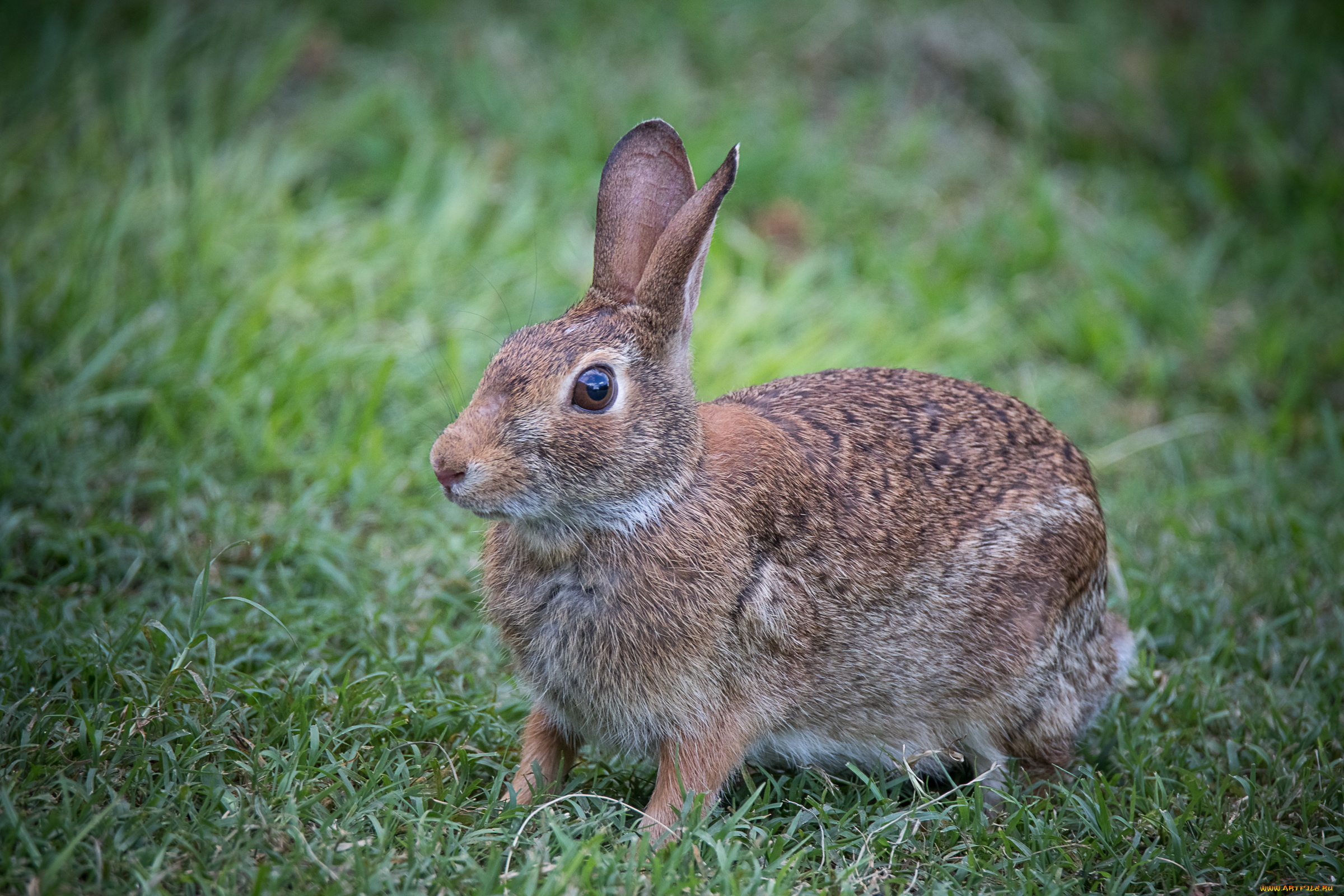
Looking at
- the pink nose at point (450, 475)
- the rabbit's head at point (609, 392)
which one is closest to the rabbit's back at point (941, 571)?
the rabbit's head at point (609, 392)

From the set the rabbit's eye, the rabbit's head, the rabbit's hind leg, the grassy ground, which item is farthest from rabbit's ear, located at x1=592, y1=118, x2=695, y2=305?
the grassy ground

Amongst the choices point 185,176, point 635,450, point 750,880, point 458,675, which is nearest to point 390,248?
point 185,176

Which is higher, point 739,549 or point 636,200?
point 636,200

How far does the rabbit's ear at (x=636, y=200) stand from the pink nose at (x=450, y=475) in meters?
0.74

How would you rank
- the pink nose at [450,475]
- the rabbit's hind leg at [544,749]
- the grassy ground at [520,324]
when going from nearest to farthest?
the pink nose at [450,475] < the grassy ground at [520,324] < the rabbit's hind leg at [544,749]

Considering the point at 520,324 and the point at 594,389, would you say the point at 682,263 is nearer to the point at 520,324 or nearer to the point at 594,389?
the point at 594,389

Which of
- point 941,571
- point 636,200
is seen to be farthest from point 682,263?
point 941,571

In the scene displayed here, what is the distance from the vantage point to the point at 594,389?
325 cm

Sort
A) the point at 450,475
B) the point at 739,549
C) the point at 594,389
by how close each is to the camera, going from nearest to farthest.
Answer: the point at 450,475 < the point at 594,389 < the point at 739,549

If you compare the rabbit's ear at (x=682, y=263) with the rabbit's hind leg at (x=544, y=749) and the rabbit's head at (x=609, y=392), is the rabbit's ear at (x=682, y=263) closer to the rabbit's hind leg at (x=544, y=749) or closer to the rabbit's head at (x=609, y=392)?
the rabbit's head at (x=609, y=392)

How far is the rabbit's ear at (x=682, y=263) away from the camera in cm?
323

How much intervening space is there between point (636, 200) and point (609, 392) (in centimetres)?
63

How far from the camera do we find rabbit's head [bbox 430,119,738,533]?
3.13m

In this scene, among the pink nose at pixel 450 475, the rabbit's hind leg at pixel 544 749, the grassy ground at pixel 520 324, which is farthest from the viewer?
the rabbit's hind leg at pixel 544 749
